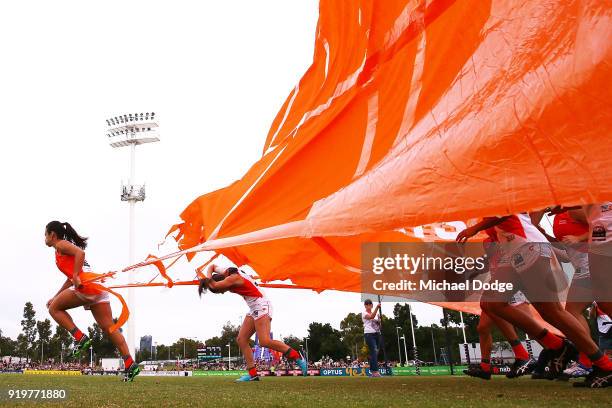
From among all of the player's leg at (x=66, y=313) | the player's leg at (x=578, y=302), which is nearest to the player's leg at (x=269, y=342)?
the player's leg at (x=66, y=313)

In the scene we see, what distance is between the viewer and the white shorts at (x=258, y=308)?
25.9ft

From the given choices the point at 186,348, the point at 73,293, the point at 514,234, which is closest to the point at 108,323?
the point at 73,293

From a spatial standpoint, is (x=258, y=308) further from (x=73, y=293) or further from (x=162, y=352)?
(x=162, y=352)

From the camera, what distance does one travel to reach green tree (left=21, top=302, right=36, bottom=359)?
86.8 metres

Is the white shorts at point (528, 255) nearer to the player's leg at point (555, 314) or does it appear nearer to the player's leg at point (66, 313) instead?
the player's leg at point (555, 314)

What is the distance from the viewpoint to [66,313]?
730 cm

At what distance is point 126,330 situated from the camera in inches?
1834

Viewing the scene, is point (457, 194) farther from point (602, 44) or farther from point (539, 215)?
point (539, 215)

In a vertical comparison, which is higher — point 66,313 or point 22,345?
point 66,313

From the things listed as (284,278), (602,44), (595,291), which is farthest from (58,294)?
(602,44)

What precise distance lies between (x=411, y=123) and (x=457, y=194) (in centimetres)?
105

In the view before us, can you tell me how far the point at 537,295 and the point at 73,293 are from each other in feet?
18.8

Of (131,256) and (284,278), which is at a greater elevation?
(131,256)

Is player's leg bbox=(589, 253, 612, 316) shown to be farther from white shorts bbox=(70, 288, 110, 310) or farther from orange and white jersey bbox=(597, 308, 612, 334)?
white shorts bbox=(70, 288, 110, 310)
